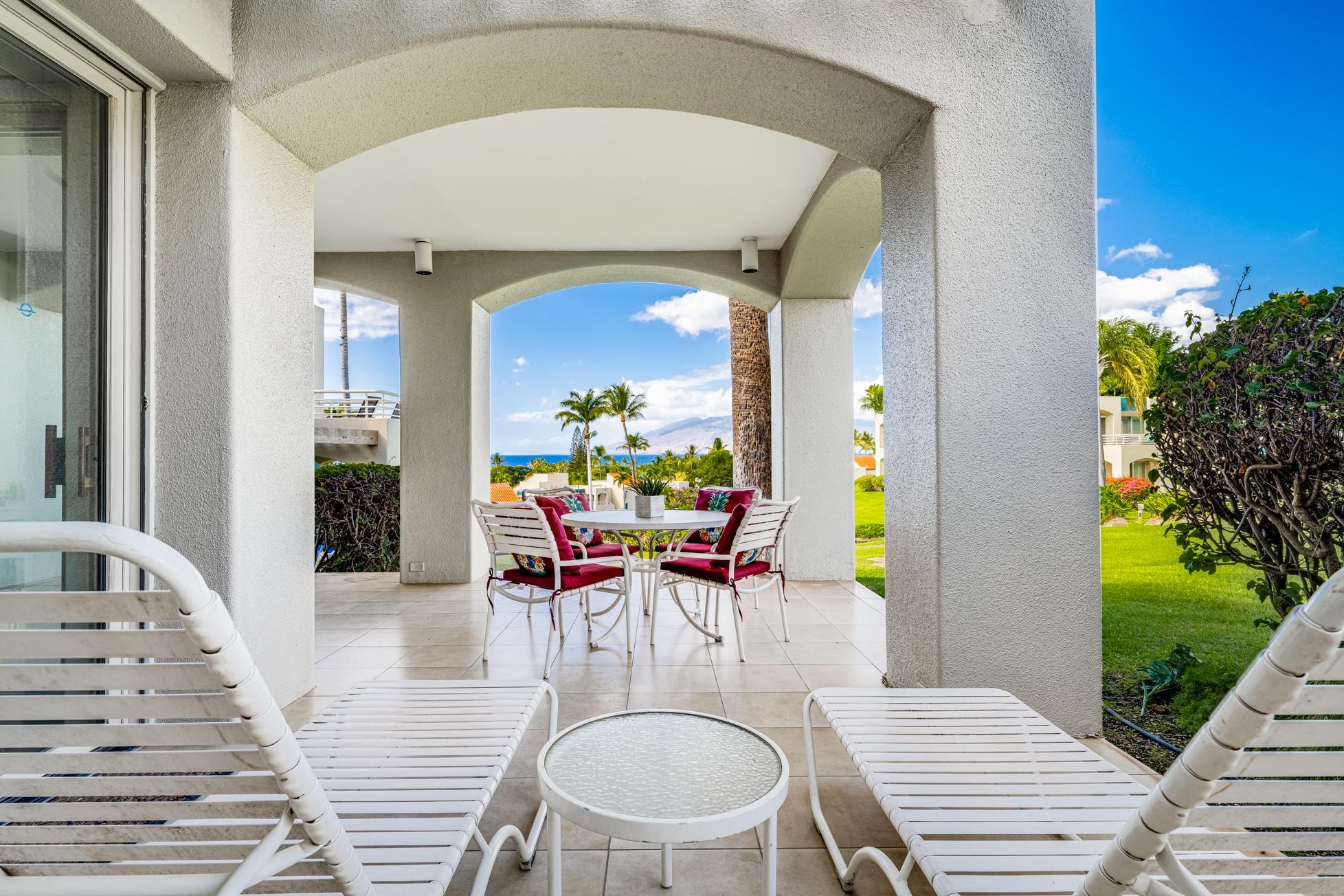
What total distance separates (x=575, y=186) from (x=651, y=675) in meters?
3.36

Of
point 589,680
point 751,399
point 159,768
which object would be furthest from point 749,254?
point 159,768

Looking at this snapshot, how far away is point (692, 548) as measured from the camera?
4.46 m

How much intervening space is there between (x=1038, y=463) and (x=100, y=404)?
3.64 metres

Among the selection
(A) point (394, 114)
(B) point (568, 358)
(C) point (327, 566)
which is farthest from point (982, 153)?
(B) point (568, 358)

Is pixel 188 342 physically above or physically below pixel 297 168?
below

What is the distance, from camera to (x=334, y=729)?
1.83m

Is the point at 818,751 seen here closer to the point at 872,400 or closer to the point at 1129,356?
the point at 1129,356

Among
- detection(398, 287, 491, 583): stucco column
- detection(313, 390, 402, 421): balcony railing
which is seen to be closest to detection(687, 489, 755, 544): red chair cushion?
detection(398, 287, 491, 583): stucco column

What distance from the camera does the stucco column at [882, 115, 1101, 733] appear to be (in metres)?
2.71

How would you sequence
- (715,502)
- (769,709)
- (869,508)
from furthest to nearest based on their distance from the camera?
(869,508) < (715,502) < (769,709)

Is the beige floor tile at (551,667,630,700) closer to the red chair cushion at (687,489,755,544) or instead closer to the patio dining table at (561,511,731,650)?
the patio dining table at (561,511,731,650)

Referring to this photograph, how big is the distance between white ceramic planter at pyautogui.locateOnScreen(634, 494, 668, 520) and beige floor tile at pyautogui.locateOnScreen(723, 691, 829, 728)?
1566 millimetres

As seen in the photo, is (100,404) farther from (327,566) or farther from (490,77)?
(327,566)

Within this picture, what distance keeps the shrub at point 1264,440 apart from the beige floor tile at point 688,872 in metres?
2.16
